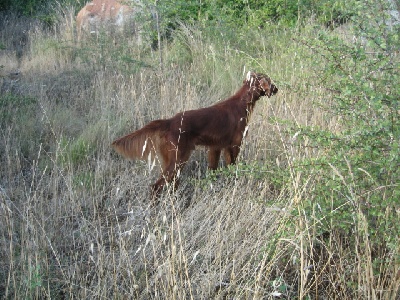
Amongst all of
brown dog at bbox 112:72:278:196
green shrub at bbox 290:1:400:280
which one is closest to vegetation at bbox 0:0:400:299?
green shrub at bbox 290:1:400:280

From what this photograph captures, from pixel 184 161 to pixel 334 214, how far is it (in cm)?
168

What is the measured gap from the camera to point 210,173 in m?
3.37

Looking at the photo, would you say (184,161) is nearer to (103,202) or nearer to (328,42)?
(103,202)

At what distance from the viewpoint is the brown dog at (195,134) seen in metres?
3.93

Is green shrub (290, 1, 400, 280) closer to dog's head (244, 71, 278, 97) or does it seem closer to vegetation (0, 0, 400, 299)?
vegetation (0, 0, 400, 299)

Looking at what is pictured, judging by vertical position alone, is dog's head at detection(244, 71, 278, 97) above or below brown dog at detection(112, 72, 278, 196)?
above

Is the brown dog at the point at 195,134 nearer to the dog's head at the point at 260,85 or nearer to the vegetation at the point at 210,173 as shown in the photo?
the dog's head at the point at 260,85

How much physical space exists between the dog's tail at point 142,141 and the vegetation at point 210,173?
290 mm

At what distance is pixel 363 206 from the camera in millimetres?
2748

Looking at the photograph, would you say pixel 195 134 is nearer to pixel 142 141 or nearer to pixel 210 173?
pixel 142 141

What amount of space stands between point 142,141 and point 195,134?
48 centimetres

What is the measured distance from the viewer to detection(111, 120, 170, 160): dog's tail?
391cm

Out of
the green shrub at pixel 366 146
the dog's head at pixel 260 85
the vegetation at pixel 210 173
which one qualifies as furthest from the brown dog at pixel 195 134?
the green shrub at pixel 366 146

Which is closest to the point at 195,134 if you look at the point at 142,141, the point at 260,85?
the point at 142,141
